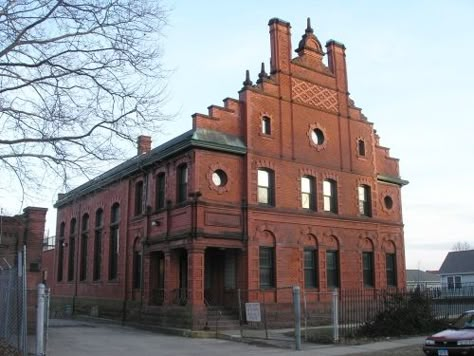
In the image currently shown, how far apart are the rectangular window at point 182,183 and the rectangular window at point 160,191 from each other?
5.98ft

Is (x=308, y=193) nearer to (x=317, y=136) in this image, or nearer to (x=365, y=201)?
(x=317, y=136)

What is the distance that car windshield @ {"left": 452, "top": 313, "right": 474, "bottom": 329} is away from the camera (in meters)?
15.1

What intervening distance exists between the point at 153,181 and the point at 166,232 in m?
3.43

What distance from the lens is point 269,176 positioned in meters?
26.9

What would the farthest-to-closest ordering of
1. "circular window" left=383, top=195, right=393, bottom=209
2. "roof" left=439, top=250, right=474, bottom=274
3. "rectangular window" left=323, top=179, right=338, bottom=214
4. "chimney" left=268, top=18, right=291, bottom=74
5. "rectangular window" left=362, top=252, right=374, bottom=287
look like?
"roof" left=439, top=250, right=474, bottom=274 < "circular window" left=383, top=195, right=393, bottom=209 < "rectangular window" left=362, top=252, right=374, bottom=287 < "rectangular window" left=323, top=179, right=338, bottom=214 < "chimney" left=268, top=18, right=291, bottom=74

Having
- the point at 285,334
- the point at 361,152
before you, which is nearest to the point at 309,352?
the point at 285,334

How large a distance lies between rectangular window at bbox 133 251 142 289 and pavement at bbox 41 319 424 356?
6.42 meters

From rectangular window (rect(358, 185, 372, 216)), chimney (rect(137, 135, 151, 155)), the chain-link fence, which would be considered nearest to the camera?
the chain-link fence

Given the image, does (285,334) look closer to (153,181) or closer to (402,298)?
(402,298)

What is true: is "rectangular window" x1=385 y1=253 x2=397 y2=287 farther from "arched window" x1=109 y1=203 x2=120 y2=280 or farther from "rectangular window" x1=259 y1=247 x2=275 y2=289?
"arched window" x1=109 y1=203 x2=120 y2=280

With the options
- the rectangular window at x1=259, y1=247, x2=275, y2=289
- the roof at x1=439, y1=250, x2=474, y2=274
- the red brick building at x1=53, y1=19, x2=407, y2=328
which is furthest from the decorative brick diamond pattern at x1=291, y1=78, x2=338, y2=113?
the roof at x1=439, y1=250, x2=474, y2=274

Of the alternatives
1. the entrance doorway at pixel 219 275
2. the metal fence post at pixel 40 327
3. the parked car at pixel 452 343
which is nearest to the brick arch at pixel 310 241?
the entrance doorway at pixel 219 275

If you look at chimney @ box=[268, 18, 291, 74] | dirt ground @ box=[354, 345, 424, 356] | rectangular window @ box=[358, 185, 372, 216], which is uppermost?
chimney @ box=[268, 18, 291, 74]

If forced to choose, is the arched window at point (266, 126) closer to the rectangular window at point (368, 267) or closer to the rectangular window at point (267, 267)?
the rectangular window at point (267, 267)
